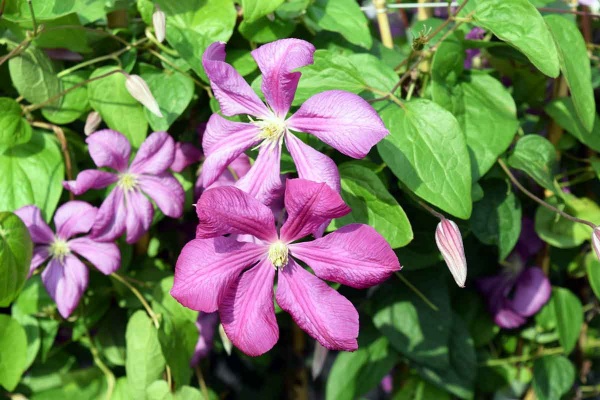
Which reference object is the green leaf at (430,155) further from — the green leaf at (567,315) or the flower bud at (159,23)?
the green leaf at (567,315)

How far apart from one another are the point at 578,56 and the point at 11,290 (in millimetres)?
694

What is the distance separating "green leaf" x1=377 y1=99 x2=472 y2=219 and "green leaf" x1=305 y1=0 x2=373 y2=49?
16 cm

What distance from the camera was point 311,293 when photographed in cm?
68

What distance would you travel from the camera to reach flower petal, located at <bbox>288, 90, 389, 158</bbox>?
63 centimetres

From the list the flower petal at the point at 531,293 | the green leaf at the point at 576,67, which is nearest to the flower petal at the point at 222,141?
the green leaf at the point at 576,67

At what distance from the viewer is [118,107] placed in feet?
2.96

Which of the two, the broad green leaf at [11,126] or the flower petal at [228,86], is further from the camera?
the broad green leaf at [11,126]

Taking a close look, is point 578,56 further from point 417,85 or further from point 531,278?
point 531,278

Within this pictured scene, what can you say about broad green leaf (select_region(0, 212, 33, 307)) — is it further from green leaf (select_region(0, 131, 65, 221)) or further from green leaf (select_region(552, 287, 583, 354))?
green leaf (select_region(552, 287, 583, 354))

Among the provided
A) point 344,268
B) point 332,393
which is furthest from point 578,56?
point 332,393

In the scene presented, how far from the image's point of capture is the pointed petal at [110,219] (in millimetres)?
863

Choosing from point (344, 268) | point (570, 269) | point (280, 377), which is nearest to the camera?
point (344, 268)

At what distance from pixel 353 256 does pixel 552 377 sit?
0.67 meters

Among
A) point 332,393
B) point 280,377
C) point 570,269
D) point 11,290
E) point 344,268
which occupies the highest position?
point 344,268
